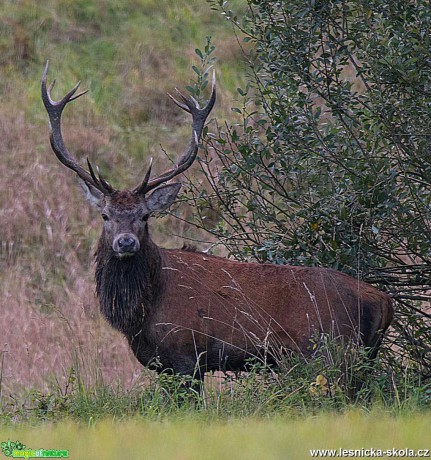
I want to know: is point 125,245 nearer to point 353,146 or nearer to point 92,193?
point 92,193

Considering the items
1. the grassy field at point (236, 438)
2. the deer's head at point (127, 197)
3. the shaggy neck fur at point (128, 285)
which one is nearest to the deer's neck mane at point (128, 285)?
the shaggy neck fur at point (128, 285)

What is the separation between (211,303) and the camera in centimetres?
821

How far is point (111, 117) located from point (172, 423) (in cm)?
1181

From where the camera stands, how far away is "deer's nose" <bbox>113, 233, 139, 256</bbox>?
8039 mm

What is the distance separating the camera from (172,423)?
6.05 m

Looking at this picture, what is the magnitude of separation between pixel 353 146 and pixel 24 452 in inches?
152

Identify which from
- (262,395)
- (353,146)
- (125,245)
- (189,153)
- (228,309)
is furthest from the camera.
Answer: (189,153)

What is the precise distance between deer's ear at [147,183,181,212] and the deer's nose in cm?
57

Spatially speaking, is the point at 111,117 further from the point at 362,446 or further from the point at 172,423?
the point at 362,446

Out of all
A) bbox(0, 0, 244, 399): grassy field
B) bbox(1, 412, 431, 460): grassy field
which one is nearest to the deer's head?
bbox(0, 0, 244, 399): grassy field

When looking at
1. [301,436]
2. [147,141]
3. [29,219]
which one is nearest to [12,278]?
[29,219]

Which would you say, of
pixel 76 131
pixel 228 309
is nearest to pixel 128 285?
pixel 228 309

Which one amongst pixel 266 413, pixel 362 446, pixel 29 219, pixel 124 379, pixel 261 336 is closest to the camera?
pixel 362 446

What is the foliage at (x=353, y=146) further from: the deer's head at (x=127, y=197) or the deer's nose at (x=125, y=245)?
the deer's nose at (x=125, y=245)
